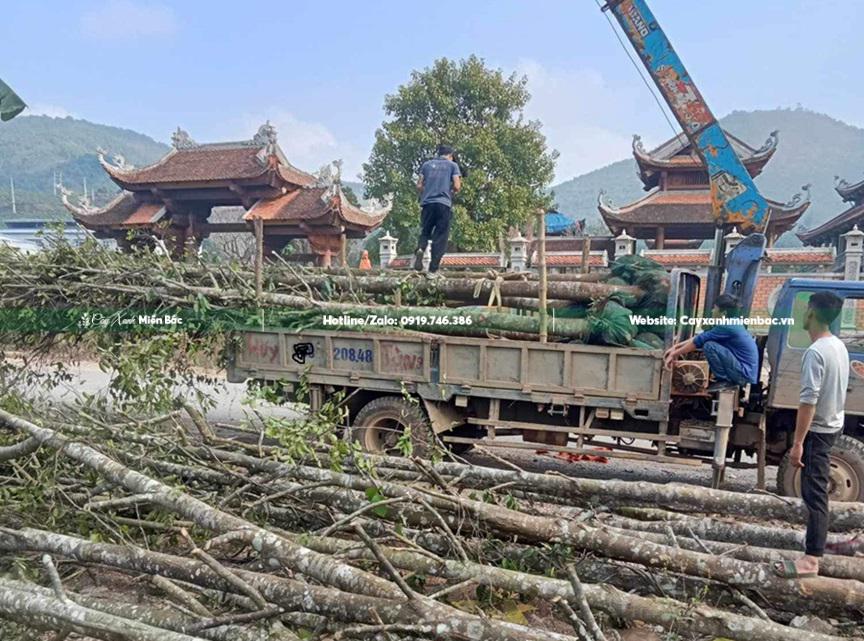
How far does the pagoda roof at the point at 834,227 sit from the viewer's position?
21.7 meters

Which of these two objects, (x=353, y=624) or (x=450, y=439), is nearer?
(x=353, y=624)

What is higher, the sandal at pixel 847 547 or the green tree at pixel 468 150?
the green tree at pixel 468 150

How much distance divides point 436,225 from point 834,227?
2360 centimetres

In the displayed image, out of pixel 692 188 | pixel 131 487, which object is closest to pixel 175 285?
pixel 131 487

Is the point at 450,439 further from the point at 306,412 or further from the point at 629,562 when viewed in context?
the point at 629,562

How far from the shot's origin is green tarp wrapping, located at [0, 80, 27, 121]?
556 centimetres

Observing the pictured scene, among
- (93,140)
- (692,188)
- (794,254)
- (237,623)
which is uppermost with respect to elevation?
(93,140)

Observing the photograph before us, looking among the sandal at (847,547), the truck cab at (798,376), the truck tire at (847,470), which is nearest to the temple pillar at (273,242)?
the truck cab at (798,376)

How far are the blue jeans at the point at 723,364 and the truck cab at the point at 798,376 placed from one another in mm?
433

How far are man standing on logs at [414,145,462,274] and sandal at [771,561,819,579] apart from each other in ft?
15.8

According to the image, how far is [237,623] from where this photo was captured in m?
2.39

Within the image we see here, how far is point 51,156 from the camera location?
116562 millimetres

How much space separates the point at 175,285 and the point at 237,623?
15.5 ft

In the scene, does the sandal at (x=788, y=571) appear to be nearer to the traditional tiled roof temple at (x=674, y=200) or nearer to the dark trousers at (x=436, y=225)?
the dark trousers at (x=436, y=225)
